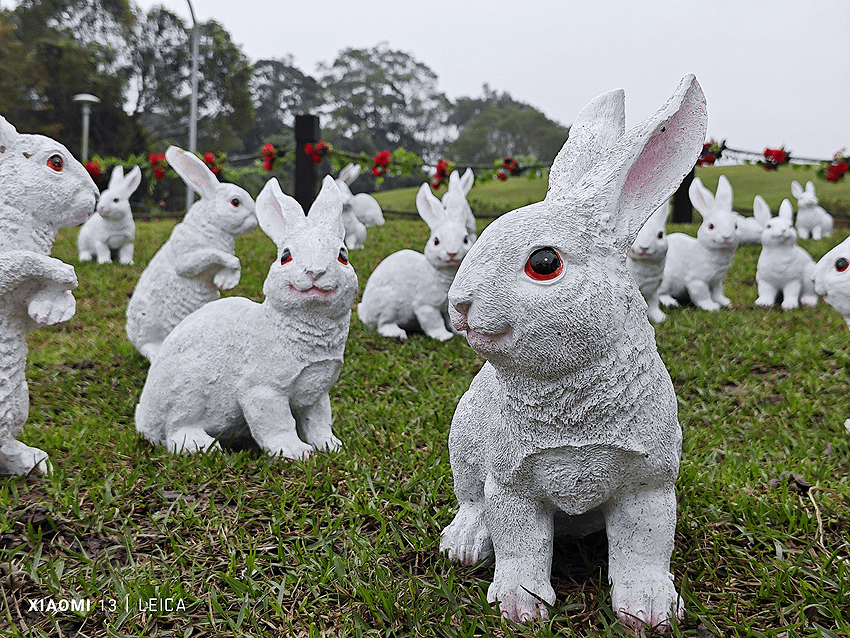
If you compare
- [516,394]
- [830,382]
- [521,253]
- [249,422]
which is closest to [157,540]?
[249,422]

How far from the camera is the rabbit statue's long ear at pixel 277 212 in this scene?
3213mm

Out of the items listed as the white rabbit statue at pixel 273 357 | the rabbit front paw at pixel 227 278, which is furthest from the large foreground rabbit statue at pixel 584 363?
the rabbit front paw at pixel 227 278

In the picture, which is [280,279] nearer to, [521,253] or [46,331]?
[521,253]

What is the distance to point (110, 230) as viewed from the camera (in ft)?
26.3

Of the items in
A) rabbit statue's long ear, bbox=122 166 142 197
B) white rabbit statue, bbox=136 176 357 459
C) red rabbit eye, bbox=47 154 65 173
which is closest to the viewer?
red rabbit eye, bbox=47 154 65 173

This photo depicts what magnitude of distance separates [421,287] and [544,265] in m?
4.17

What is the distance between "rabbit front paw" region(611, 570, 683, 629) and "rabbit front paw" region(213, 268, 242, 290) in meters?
3.20

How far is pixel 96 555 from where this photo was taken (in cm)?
238

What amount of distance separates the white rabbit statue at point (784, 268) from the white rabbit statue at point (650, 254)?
157 cm

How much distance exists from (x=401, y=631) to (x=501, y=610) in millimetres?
291

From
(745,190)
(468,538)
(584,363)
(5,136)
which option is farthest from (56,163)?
(745,190)

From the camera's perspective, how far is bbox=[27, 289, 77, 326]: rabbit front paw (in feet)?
8.86

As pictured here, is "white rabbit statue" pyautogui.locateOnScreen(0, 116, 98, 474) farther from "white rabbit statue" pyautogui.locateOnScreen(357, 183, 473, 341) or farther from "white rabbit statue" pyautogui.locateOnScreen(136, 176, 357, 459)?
"white rabbit statue" pyautogui.locateOnScreen(357, 183, 473, 341)

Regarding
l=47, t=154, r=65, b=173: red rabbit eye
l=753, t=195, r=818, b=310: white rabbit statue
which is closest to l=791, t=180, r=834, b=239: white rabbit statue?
l=753, t=195, r=818, b=310: white rabbit statue
